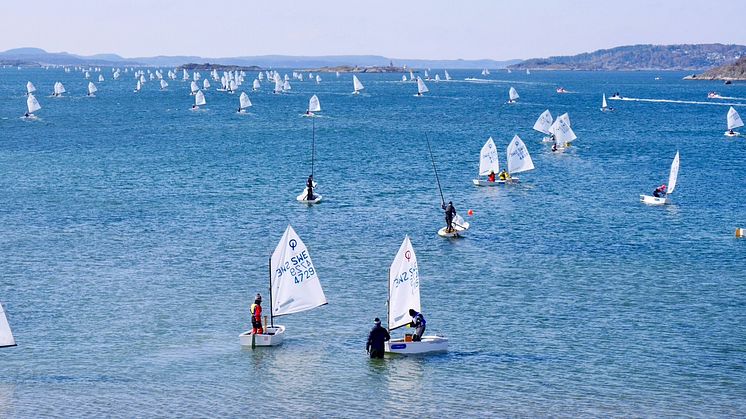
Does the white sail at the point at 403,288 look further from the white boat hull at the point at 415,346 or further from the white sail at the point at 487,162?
the white sail at the point at 487,162

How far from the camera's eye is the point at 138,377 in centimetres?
3628

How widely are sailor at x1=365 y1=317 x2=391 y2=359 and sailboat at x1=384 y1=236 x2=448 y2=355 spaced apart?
0.87 metres

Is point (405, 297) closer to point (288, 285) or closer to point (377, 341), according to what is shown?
point (377, 341)

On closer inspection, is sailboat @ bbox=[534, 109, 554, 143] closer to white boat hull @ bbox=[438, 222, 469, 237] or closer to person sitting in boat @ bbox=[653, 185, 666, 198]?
person sitting in boat @ bbox=[653, 185, 666, 198]

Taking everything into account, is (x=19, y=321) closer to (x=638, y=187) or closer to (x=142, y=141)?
(x=638, y=187)

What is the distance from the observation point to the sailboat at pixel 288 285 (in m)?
40.4

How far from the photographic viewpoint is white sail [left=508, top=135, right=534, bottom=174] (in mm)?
88375

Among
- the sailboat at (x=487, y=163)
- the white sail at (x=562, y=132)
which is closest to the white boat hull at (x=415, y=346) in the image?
the sailboat at (x=487, y=163)

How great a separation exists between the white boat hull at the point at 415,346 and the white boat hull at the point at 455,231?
23.9m

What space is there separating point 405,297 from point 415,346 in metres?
2.19

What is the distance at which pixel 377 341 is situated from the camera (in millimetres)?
38312

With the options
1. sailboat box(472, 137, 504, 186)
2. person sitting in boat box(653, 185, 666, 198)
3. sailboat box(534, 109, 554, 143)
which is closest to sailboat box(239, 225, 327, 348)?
person sitting in boat box(653, 185, 666, 198)

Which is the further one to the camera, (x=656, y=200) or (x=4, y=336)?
(x=656, y=200)

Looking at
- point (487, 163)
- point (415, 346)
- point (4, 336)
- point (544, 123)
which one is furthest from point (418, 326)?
point (544, 123)
